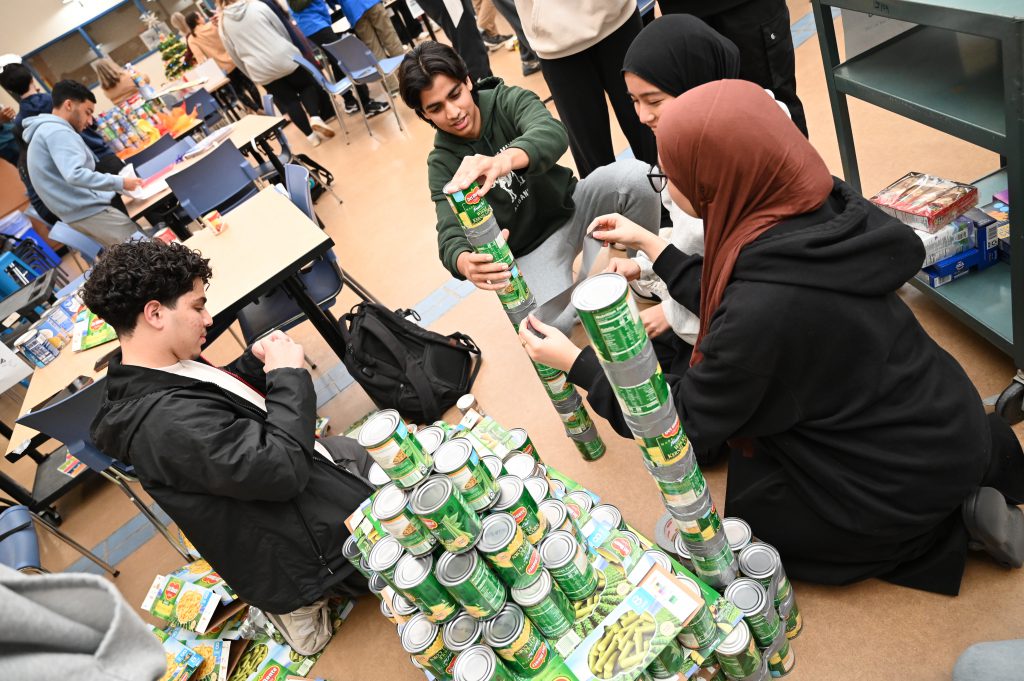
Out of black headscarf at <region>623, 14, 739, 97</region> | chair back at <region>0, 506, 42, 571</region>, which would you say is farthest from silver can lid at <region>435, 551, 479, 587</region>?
chair back at <region>0, 506, 42, 571</region>

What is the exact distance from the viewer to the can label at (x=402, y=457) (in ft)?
4.37

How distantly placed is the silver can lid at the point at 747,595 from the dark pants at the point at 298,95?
256 inches

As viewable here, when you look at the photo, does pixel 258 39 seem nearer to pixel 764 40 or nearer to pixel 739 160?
pixel 764 40

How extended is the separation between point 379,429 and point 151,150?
18.2ft

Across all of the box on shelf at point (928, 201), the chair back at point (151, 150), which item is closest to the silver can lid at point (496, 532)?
the box on shelf at point (928, 201)

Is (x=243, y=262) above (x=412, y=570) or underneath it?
above

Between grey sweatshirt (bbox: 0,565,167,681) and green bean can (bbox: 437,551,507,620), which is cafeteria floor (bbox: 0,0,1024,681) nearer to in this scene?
green bean can (bbox: 437,551,507,620)

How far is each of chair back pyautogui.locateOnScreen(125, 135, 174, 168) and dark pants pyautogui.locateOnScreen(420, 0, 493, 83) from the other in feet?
8.28

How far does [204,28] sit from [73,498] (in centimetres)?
585

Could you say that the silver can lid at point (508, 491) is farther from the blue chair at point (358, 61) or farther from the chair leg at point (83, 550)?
the blue chair at point (358, 61)

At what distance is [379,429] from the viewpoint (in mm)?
1357

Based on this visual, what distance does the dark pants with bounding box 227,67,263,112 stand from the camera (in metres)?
8.34

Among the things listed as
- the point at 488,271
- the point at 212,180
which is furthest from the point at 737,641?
the point at 212,180

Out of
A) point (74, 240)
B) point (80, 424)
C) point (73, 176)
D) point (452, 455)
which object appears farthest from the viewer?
point (73, 176)
